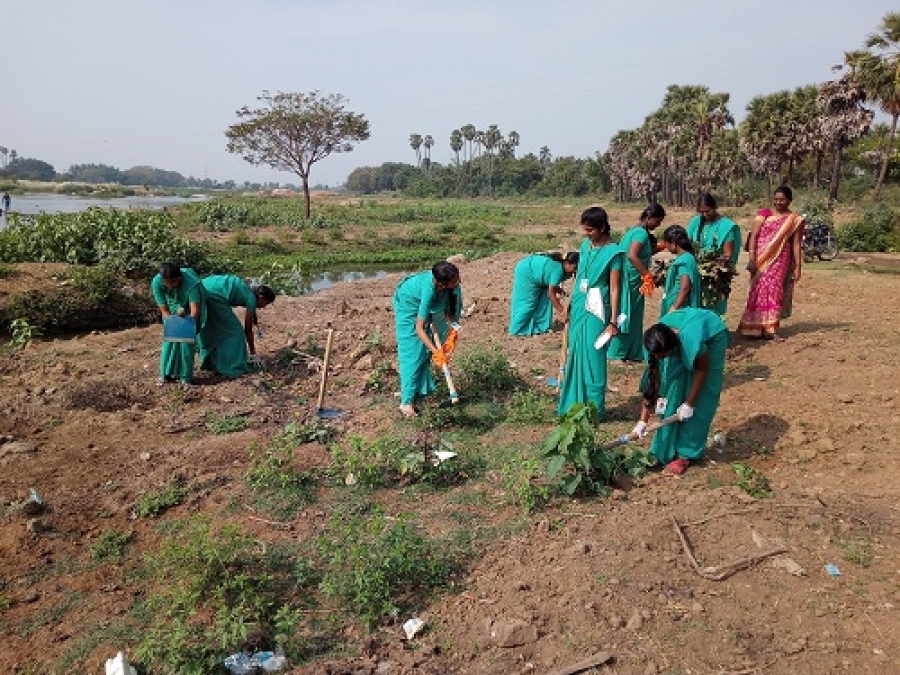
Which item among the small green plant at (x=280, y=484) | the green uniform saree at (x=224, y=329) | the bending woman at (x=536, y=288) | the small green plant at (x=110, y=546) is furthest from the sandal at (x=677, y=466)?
the green uniform saree at (x=224, y=329)

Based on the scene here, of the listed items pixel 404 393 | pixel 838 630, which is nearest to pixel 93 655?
pixel 404 393

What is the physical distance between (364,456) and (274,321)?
5.41 metres

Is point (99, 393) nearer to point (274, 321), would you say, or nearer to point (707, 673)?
point (274, 321)

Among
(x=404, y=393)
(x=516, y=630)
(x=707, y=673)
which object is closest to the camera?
(x=707, y=673)

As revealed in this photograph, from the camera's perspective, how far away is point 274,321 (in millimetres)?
9617

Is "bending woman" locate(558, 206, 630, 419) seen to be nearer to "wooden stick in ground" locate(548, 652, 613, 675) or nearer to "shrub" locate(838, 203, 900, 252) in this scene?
"wooden stick in ground" locate(548, 652, 613, 675)

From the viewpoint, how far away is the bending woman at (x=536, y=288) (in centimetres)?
691

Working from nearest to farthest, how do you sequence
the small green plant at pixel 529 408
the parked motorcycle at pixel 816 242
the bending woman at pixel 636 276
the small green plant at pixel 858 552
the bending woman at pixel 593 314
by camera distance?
the small green plant at pixel 858 552
the bending woman at pixel 593 314
the small green plant at pixel 529 408
the bending woman at pixel 636 276
the parked motorcycle at pixel 816 242

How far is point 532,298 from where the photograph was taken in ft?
24.9

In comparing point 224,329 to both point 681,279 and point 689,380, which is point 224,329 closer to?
point 681,279

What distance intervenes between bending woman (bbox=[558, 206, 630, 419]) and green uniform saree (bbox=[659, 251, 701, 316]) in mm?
837

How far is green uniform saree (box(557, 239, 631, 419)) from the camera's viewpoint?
194 inches

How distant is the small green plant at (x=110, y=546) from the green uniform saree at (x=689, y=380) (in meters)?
3.47

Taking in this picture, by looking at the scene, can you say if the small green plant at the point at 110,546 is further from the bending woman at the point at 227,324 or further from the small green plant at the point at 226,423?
the bending woman at the point at 227,324
